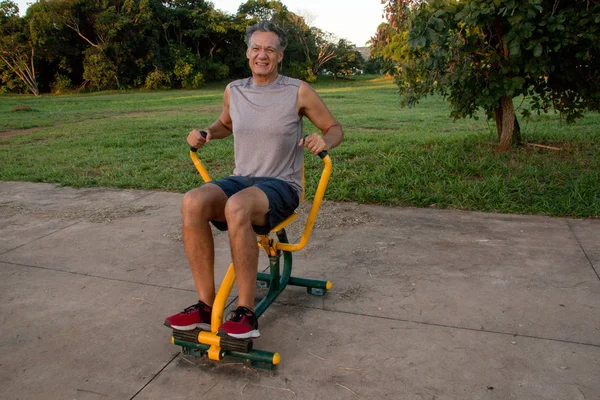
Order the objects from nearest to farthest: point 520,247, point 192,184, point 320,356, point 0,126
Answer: point 320,356, point 520,247, point 192,184, point 0,126

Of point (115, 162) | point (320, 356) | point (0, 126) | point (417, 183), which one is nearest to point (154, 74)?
point (0, 126)

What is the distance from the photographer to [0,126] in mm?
11938

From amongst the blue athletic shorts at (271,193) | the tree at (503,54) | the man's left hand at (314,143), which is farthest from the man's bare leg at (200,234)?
the tree at (503,54)

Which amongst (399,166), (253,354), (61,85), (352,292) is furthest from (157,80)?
(253,354)

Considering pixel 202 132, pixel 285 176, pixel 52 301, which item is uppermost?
A: pixel 202 132

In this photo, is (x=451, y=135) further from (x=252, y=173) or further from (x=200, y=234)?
(x=200, y=234)

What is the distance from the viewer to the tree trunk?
20.3 feet

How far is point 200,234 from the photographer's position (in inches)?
96.5

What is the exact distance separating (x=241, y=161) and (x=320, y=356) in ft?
3.78

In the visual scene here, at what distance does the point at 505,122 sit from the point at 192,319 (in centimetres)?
516

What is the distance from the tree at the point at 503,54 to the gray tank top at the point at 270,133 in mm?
1902

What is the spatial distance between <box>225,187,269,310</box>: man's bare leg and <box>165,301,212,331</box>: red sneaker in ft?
0.70

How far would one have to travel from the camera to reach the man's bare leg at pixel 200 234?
2439 mm

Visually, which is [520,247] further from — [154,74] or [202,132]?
[154,74]
